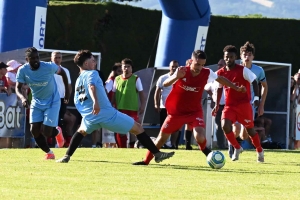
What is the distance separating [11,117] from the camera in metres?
18.6

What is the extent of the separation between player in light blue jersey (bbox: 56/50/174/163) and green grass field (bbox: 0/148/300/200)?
0.41m

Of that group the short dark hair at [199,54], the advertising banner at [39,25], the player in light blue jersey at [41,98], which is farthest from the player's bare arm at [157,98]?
the short dark hair at [199,54]

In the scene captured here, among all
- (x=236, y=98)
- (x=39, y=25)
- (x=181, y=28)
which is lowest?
(x=236, y=98)

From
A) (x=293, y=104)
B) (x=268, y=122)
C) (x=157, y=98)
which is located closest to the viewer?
(x=157, y=98)

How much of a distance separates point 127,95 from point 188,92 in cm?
639

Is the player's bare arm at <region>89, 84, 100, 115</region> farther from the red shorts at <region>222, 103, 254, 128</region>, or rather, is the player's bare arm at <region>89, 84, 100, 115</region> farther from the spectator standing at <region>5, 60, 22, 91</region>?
the spectator standing at <region>5, 60, 22, 91</region>

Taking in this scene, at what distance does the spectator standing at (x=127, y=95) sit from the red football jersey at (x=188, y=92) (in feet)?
20.2

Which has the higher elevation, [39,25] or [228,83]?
[39,25]

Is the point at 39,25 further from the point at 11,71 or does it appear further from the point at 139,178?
the point at 139,178

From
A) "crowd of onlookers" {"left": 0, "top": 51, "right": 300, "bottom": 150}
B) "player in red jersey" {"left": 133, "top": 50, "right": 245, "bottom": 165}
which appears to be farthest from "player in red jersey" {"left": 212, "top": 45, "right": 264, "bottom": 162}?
"crowd of onlookers" {"left": 0, "top": 51, "right": 300, "bottom": 150}

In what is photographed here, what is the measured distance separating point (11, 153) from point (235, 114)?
4.11m

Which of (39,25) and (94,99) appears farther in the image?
(39,25)

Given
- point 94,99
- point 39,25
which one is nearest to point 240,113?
point 94,99

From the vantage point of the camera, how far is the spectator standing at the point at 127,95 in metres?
19.6
